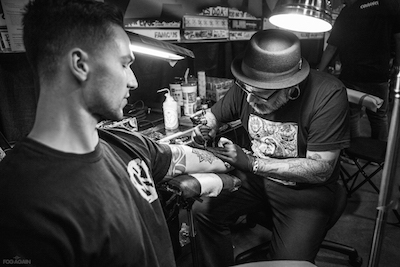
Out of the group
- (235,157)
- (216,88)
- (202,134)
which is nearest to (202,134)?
(202,134)

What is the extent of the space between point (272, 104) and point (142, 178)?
3.20 ft

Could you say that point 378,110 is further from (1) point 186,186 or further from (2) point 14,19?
(2) point 14,19

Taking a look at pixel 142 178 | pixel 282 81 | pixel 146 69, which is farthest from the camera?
pixel 146 69

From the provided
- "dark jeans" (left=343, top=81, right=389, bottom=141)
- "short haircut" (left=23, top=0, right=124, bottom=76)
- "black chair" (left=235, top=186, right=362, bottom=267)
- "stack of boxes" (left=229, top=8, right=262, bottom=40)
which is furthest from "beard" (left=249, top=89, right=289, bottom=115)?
"dark jeans" (left=343, top=81, right=389, bottom=141)

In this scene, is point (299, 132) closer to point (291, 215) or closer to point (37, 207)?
point (291, 215)

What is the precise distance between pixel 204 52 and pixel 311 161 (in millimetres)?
1933

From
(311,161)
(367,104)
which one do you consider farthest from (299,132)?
(367,104)

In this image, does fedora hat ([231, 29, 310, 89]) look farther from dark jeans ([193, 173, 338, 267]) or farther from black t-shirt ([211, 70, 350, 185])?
dark jeans ([193, 173, 338, 267])

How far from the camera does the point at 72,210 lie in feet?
2.55

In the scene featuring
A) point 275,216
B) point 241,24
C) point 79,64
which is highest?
point 79,64

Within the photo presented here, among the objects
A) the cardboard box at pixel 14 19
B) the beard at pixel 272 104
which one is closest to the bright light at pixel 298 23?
the beard at pixel 272 104

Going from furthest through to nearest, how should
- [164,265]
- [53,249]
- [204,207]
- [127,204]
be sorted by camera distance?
[204,207], [164,265], [127,204], [53,249]

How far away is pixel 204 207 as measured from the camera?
1812 millimetres

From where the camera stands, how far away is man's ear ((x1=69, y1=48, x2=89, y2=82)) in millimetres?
796
